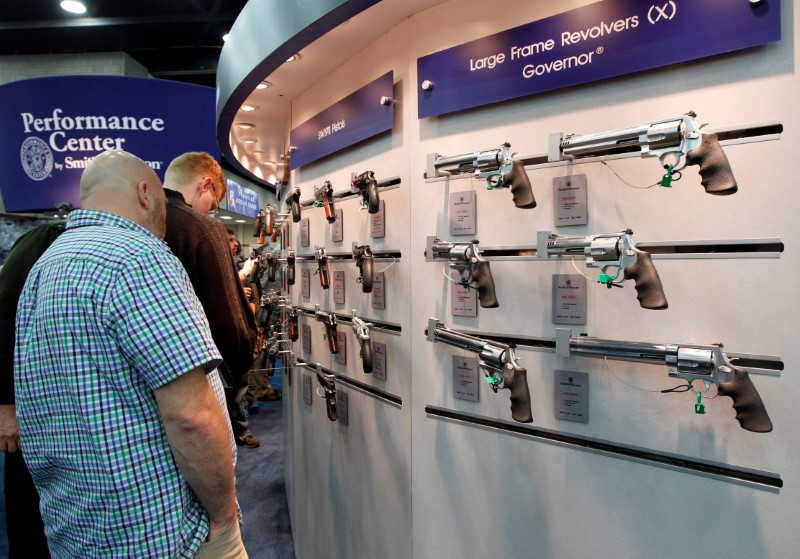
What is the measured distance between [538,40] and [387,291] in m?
1.18

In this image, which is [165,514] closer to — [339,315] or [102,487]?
[102,487]

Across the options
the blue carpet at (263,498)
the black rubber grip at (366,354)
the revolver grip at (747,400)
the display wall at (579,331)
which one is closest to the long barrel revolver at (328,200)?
the display wall at (579,331)

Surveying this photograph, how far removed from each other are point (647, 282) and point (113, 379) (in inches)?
54.3

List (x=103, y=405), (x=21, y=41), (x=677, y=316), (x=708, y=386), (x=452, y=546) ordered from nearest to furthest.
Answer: (x=103, y=405) → (x=708, y=386) → (x=677, y=316) → (x=452, y=546) → (x=21, y=41)

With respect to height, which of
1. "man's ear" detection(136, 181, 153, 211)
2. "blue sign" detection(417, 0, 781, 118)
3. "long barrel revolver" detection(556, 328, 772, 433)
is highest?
"blue sign" detection(417, 0, 781, 118)

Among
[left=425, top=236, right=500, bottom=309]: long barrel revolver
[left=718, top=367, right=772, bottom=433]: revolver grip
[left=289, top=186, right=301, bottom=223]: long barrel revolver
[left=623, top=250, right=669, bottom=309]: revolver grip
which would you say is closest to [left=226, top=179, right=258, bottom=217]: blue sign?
[left=289, top=186, right=301, bottom=223]: long barrel revolver

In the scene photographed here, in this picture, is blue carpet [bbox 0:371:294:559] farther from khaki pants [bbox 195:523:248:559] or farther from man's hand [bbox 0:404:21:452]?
khaki pants [bbox 195:523:248:559]

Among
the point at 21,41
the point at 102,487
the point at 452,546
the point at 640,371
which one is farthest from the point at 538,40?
the point at 21,41

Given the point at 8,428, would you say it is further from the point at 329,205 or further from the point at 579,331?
the point at 579,331

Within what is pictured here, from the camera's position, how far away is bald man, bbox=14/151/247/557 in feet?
3.43

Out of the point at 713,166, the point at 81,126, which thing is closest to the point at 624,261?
the point at 713,166

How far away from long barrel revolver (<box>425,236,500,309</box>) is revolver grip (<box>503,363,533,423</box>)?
244 millimetres

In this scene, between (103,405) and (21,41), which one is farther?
(21,41)

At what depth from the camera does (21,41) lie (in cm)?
684
